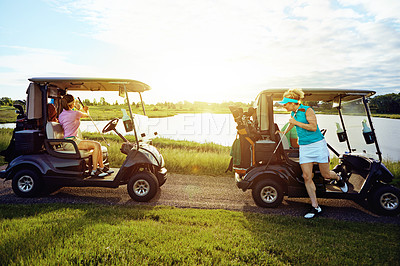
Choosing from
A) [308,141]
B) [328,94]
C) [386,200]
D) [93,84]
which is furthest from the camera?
[93,84]

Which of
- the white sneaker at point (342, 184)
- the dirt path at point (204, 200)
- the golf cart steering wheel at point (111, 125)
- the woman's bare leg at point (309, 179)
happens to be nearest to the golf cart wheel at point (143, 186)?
the dirt path at point (204, 200)

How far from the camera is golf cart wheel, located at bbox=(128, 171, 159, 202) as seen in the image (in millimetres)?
5801

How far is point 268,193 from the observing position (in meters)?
5.62

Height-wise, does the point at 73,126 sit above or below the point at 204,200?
above

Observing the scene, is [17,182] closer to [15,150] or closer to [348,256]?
[15,150]

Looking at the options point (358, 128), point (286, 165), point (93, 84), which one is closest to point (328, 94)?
point (358, 128)

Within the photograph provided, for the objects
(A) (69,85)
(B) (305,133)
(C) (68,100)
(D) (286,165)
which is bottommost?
(D) (286,165)

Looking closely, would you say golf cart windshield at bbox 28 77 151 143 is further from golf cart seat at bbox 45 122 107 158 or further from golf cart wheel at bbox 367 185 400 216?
golf cart wheel at bbox 367 185 400 216

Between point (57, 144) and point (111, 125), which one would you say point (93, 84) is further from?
point (57, 144)

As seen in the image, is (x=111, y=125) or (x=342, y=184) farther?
(x=111, y=125)

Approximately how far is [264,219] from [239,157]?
1.50 metres

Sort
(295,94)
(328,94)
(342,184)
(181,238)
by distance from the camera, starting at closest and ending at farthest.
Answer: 1. (181,238)
2. (295,94)
3. (342,184)
4. (328,94)

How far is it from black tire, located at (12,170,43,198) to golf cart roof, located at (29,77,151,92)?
2.00 meters

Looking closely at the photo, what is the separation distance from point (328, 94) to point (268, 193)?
2.58 m
